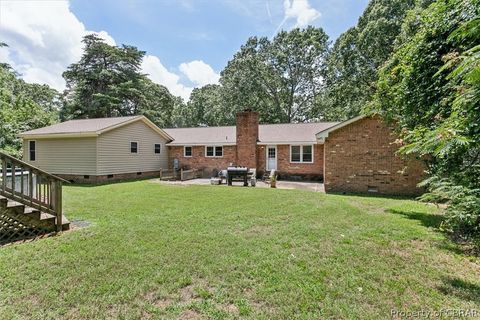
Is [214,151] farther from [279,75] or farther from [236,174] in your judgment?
[279,75]

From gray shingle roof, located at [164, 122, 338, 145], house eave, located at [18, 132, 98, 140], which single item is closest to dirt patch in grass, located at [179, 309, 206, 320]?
house eave, located at [18, 132, 98, 140]

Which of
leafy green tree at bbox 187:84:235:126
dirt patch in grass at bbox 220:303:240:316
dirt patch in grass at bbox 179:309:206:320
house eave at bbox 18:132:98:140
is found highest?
leafy green tree at bbox 187:84:235:126

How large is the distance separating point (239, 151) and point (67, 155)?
35.0ft

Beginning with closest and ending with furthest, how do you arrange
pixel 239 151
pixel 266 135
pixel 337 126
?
pixel 337 126
pixel 239 151
pixel 266 135

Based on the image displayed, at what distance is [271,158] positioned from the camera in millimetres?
17312

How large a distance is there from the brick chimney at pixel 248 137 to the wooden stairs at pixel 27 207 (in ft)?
41.2

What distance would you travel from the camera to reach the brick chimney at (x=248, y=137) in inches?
677

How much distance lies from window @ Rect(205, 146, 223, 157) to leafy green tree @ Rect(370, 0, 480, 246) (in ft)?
38.2

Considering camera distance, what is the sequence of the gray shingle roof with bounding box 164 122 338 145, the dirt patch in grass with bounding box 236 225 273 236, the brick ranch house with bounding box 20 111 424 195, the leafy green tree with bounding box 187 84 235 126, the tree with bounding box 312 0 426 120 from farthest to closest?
the leafy green tree with bounding box 187 84 235 126
the tree with bounding box 312 0 426 120
the gray shingle roof with bounding box 164 122 338 145
the brick ranch house with bounding box 20 111 424 195
the dirt patch in grass with bounding box 236 225 273 236

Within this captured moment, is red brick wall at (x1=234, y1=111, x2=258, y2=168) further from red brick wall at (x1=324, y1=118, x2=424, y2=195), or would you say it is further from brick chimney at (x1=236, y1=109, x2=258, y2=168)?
red brick wall at (x1=324, y1=118, x2=424, y2=195)

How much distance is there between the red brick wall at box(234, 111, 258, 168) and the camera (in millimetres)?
17188

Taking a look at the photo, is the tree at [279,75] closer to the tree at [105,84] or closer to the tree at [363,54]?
the tree at [363,54]

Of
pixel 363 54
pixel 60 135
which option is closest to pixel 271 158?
pixel 60 135

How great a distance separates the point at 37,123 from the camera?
2219 centimetres
